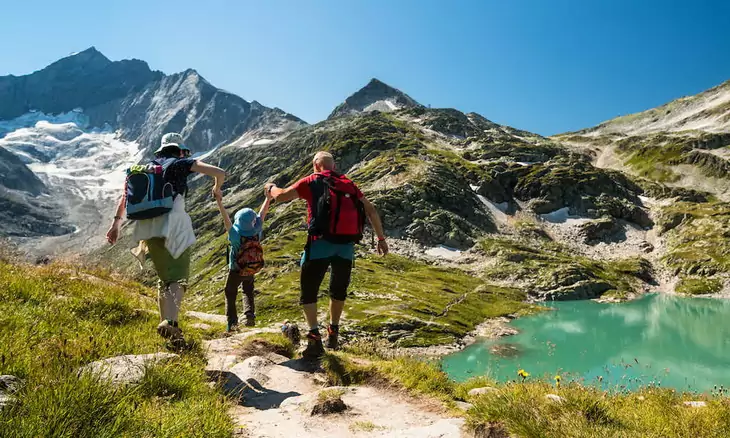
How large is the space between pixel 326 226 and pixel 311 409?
3278mm

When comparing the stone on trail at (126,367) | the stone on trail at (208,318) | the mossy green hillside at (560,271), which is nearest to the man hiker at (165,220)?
the stone on trail at (126,367)

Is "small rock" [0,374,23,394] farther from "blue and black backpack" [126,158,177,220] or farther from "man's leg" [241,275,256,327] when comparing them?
"man's leg" [241,275,256,327]

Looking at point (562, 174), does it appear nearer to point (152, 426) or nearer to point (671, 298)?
point (671, 298)

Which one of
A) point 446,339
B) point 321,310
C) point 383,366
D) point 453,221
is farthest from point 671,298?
point 383,366

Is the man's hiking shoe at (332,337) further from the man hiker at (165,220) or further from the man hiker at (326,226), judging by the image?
the man hiker at (165,220)

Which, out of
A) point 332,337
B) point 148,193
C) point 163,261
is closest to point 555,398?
point 332,337

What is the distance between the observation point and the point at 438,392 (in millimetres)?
6293

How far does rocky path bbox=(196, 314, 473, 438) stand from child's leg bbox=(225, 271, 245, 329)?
3.97m

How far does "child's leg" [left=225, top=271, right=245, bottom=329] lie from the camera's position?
11.6 m

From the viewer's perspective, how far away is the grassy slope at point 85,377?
3098 millimetres

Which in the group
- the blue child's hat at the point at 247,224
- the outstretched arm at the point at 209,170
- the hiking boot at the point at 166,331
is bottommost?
the hiking boot at the point at 166,331

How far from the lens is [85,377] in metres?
3.62

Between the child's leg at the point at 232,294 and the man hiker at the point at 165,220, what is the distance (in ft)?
14.5

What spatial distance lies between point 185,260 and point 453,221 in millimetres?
109751
